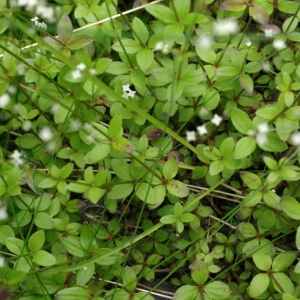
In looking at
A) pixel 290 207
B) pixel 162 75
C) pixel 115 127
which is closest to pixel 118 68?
pixel 162 75

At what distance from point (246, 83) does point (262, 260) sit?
605mm

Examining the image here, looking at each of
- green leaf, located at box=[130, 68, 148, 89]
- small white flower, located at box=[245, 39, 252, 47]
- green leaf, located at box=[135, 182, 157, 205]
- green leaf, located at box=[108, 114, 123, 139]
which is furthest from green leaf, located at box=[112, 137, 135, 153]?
small white flower, located at box=[245, 39, 252, 47]

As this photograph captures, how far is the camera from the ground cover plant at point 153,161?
1.51 metres

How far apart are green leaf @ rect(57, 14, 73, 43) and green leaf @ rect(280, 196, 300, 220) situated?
94 centimetres

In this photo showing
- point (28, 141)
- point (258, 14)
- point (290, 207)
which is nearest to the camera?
point (290, 207)

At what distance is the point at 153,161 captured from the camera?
1618 millimetres

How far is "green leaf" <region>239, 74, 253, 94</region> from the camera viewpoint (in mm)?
1590

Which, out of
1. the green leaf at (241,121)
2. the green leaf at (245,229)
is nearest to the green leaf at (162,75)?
the green leaf at (241,121)

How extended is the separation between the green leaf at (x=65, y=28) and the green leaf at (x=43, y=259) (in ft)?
2.47

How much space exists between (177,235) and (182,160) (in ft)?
0.92

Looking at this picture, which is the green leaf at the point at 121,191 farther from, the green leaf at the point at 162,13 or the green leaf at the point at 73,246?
the green leaf at the point at 162,13

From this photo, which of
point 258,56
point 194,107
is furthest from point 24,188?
point 258,56

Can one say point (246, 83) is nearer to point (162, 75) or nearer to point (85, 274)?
point (162, 75)

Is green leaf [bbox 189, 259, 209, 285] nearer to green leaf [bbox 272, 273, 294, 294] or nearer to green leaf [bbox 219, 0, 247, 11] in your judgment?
green leaf [bbox 272, 273, 294, 294]
